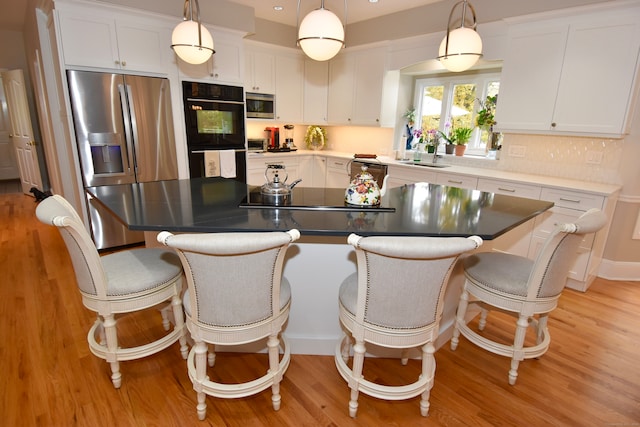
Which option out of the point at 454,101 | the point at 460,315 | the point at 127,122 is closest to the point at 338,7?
the point at 454,101

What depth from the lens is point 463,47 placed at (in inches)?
84.8

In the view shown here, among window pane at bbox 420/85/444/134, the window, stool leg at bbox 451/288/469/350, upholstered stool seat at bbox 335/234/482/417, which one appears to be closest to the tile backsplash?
the window

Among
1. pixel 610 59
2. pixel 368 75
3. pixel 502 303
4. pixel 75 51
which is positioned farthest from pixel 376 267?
pixel 368 75

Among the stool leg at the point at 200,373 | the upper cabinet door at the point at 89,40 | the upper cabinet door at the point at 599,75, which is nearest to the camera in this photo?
the stool leg at the point at 200,373

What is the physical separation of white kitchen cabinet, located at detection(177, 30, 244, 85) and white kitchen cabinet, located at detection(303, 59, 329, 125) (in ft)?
4.47

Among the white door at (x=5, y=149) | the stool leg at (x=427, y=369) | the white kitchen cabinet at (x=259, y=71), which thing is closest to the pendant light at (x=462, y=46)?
the stool leg at (x=427, y=369)

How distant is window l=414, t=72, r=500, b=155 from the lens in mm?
4219

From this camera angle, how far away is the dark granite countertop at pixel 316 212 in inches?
63.4

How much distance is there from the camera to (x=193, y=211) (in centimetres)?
183

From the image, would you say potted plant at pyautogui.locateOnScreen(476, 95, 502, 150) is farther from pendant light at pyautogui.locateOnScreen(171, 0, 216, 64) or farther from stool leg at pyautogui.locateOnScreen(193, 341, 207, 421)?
stool leg at pyautogui.locateOnScreen(193, 341, 207, 421)

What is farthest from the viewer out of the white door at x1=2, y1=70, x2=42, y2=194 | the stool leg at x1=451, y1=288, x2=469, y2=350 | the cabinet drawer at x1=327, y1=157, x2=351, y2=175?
the white door at x1=2, y1=70, x2=42, y2=194

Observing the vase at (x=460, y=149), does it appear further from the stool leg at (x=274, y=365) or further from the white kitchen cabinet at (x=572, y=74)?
the stool leg at (x=274, y=365)

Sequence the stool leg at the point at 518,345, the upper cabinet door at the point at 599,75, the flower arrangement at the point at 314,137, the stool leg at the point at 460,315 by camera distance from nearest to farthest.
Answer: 1. the stool leg at the point at 518,345
2. the stool leg at the point at 460,315
3. the upper cabinet door at the point at 599,75
4. the flower arrangement at the point at 314,137

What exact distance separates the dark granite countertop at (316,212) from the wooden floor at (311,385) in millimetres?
913
